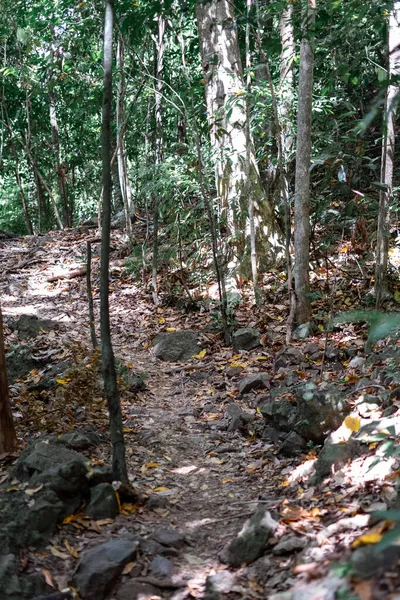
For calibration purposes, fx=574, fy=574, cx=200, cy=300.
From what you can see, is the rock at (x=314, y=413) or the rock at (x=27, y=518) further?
the rock at (x=314, y=413)

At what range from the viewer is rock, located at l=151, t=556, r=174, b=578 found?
2.95m

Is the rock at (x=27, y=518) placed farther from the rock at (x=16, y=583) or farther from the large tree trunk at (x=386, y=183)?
the large tree trunk at (x=386, y=183)

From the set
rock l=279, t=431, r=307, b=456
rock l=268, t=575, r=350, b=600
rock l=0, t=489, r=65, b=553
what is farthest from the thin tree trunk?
rock l=268, t=575, r=350, b=600

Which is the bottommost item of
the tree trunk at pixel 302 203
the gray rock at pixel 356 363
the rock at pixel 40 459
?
the gray rock at pixel 356 363

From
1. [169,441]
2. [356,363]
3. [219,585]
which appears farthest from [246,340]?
[219,585]

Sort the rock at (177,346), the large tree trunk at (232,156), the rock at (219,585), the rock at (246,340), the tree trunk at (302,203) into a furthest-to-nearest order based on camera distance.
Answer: the large tree trunk at (232,156) < the rock at (177,346) < the rock at (246,340) < the tree trunk at (302,203) < the rock at (219,585)

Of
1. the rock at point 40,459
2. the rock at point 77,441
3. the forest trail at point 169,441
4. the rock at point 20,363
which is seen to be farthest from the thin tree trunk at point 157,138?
the rock at point 40,459

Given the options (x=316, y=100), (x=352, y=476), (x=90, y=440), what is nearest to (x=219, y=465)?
(x=90, y=440)

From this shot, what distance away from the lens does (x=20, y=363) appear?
6.57m

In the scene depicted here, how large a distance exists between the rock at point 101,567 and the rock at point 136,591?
6cm

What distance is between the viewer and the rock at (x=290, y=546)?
2.86 m

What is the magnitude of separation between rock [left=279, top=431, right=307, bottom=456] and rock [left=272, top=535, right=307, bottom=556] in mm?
1469

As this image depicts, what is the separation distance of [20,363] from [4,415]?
259cm

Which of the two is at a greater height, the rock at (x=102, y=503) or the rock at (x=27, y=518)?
the rock at (x=27, y=518)
